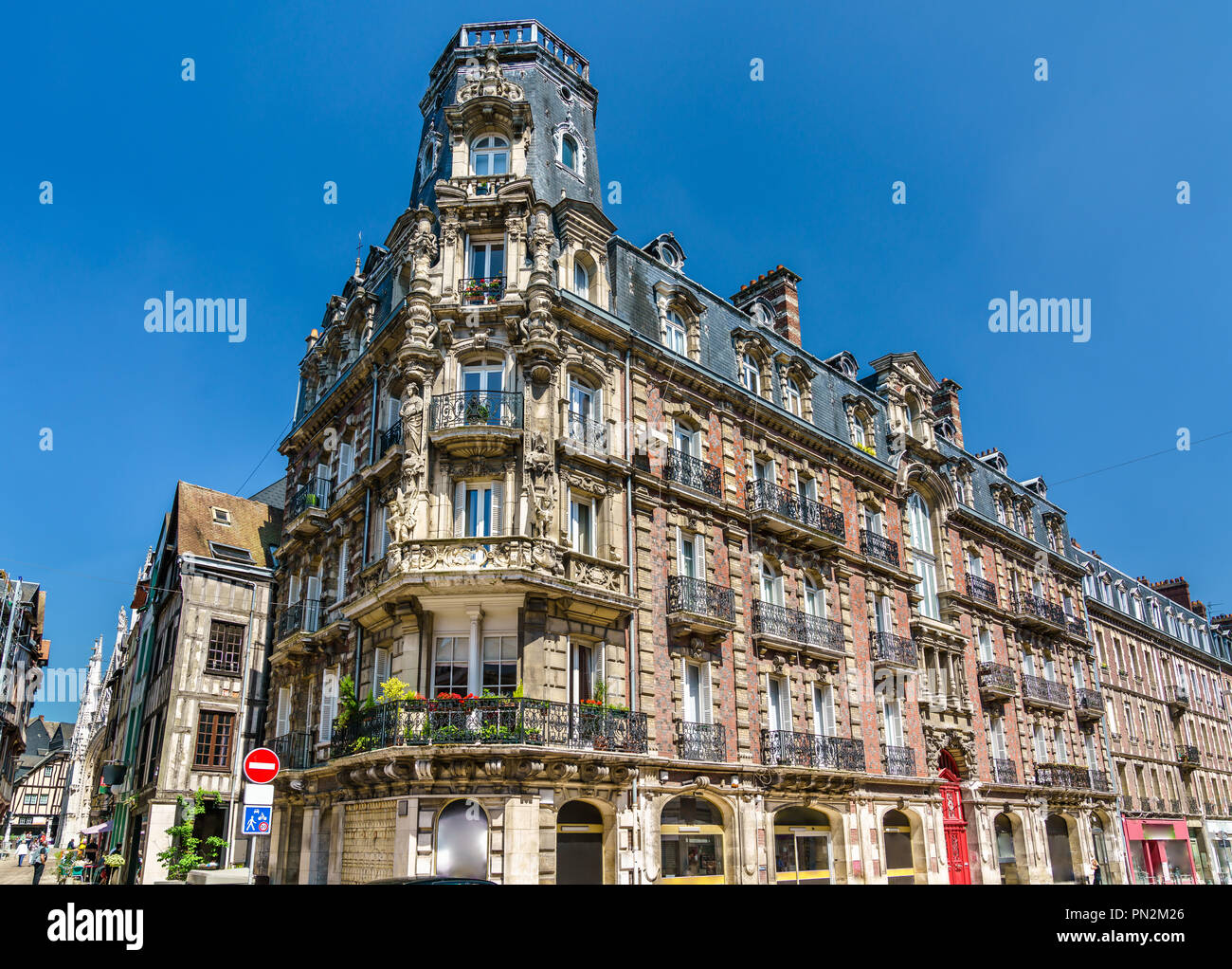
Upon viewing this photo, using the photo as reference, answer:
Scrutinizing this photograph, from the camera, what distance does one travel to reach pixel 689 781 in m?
20.0

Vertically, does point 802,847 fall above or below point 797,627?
below

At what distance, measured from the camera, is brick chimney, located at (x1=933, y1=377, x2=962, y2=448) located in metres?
38.6

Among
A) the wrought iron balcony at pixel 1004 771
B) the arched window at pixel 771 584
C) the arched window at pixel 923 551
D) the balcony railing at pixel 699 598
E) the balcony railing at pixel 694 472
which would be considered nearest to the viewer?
the balcony railing at pixel 699 598

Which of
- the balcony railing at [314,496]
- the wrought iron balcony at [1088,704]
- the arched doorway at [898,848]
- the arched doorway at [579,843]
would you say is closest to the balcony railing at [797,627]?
the arched doorway at [898,848]

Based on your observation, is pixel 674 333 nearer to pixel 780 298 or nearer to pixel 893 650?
pixel 780 298

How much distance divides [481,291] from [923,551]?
1916 cm

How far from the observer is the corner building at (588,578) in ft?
58.9

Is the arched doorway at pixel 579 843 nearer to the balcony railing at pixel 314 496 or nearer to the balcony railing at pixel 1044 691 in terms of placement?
the balcony railing at pixel 314 496

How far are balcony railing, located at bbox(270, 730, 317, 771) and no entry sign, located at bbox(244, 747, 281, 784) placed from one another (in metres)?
12.4

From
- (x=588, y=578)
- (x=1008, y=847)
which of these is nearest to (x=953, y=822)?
(x=1008, y=847)

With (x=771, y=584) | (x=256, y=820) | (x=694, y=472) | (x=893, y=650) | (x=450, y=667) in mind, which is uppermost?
(x=694, y=472)

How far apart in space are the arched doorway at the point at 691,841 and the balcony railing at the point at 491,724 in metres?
2.51

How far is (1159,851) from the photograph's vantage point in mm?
40125

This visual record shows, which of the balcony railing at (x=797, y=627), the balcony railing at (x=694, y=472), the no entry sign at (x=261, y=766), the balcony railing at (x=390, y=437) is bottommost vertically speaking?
the no entry sign at (x=261, y=766)
